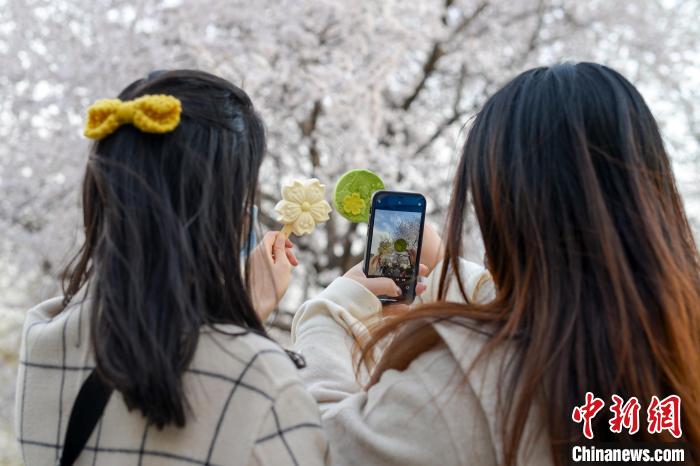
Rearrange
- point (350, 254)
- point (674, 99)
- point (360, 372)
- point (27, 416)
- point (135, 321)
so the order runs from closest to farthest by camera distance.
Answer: point (135, 321)
point (27, 416)
point (360, 372)
point (350, 254)
point (674, 99)

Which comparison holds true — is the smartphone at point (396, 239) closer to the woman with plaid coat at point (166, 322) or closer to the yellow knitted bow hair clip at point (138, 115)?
the woman with plaid coat at point (166, 322)

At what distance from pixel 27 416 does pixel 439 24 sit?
535 cm

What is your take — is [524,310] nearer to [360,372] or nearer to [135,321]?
[360,372]

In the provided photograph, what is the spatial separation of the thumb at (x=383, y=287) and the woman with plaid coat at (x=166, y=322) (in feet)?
1.19

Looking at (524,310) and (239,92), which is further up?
(239,92)

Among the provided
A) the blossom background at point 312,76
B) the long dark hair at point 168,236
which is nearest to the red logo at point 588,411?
the long dark hair at point 168,236

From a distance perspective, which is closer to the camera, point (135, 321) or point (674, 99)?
point (135, 321)

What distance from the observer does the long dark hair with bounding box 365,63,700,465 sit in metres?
1.17

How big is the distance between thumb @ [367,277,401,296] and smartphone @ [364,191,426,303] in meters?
0.01

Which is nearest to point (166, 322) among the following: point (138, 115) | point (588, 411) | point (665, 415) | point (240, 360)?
point (240, 360)

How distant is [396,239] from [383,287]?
10 cm

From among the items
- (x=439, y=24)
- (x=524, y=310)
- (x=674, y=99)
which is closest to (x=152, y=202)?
(x=524, y=310)

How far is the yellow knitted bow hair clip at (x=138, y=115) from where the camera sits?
4.01ft

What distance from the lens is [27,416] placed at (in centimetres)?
127
